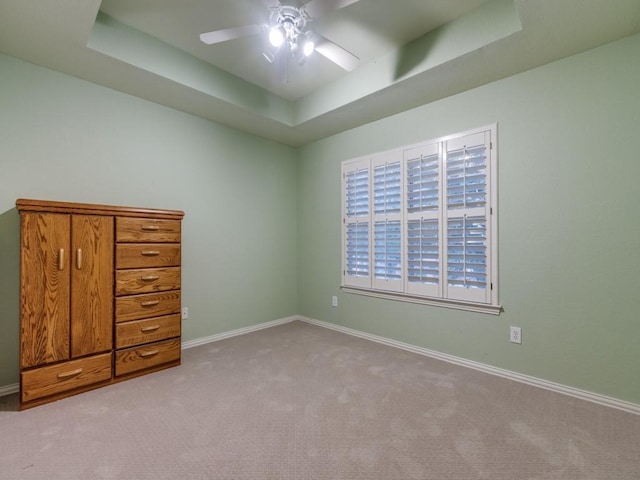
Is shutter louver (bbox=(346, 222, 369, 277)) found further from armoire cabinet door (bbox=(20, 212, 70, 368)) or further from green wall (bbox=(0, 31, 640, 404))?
armoire cabinet door (bbox=(20, 212, 70, 368))

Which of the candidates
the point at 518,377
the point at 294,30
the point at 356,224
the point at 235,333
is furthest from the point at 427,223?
the point at 235,333

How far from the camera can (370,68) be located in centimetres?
268

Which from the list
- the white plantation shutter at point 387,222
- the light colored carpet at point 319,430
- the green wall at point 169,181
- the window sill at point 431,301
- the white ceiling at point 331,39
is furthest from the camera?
the white plantation shutter at point 387,222

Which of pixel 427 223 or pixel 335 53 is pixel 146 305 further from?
pixel 427 223

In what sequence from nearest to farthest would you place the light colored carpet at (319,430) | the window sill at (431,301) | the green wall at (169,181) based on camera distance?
the light colored carpet at (319,430)
the green wall at (169,181)
the window sill at (431,301)

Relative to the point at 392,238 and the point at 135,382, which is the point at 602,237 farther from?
the point at 135,382

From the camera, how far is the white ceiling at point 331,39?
6.00ft

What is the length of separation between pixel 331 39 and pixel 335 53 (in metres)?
0.50

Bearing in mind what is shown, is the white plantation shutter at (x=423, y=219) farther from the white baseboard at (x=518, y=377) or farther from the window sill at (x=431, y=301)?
the white baseboard at (x=518, y=377)

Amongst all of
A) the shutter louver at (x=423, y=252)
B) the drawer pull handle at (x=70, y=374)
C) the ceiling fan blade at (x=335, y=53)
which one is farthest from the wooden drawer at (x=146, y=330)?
the ceiling fan blade at (x=335, y=53)

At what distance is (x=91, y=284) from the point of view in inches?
85.7

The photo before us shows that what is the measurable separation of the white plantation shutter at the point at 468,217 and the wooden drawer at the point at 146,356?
242 cm

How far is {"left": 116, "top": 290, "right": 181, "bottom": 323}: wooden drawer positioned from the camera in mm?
2312

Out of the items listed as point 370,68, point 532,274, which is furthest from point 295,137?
point 532,274
